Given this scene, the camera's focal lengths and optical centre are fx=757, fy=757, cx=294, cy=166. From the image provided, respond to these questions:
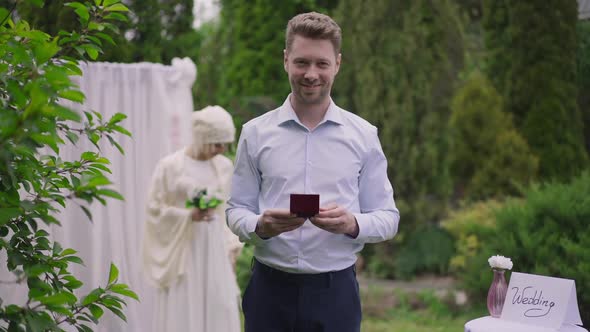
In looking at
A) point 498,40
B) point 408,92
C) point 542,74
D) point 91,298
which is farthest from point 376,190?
point 408,92

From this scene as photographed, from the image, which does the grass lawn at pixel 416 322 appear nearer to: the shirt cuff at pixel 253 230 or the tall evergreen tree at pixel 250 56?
the shirt cuff at pixel 253 230

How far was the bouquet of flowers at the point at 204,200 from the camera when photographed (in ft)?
17.0

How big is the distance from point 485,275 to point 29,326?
5.08 metres

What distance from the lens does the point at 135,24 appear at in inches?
239

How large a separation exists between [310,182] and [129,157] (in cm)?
276

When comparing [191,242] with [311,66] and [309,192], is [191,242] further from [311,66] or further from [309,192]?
[311,66]

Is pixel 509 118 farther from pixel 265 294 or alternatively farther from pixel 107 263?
pixel 265 294

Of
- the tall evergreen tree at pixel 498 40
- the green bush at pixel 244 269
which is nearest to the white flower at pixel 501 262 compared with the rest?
the green bush at pixel 244 269

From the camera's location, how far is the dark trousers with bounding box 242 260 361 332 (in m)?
2.68

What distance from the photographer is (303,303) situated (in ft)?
8.77

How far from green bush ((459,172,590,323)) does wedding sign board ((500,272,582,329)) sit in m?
2.49

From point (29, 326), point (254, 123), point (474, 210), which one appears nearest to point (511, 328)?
point (254, 123)

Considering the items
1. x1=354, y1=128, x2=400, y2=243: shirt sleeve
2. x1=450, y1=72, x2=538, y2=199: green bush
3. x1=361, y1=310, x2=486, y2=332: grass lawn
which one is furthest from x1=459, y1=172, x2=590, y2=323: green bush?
x1=354, y1=128, x2=400, y2=243: shirt sleeve

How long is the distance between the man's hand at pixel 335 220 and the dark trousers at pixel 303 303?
0.21 m
